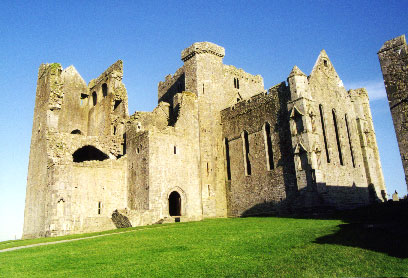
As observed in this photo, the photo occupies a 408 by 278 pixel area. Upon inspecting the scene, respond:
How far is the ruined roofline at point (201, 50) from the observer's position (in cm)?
3073

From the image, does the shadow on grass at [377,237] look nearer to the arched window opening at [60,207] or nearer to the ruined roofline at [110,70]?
the arched window opening at [60,207]

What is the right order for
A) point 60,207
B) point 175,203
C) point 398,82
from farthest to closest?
point 175,203 → point 60,207 → point 398,82

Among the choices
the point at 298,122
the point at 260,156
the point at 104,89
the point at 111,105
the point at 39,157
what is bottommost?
the point at 260,156

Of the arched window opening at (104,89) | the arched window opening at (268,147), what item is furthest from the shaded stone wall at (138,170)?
the arched window opening at (268,147)

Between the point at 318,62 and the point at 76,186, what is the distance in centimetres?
2052

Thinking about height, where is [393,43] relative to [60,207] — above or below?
above

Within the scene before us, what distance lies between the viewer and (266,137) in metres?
26.0

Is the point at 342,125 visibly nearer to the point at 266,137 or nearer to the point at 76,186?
the point at 266,137

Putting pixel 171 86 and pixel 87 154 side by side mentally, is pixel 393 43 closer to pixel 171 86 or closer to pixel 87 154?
pixel 171 86

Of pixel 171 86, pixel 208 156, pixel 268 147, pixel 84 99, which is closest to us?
pixel 268 147

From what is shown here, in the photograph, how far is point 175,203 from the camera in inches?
1123

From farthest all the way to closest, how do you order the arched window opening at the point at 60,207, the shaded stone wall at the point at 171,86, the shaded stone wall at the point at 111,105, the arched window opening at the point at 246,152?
the shaded stone wall at the point at 171,86
the shaded stone wall at the point at 111,105
the arched window opening at the point at 246,152
the arched window opening at the point at 60,207

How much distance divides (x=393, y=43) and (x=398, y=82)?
1818 millimetres

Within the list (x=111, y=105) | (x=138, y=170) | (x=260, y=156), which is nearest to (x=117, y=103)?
(x=111, y=105)
